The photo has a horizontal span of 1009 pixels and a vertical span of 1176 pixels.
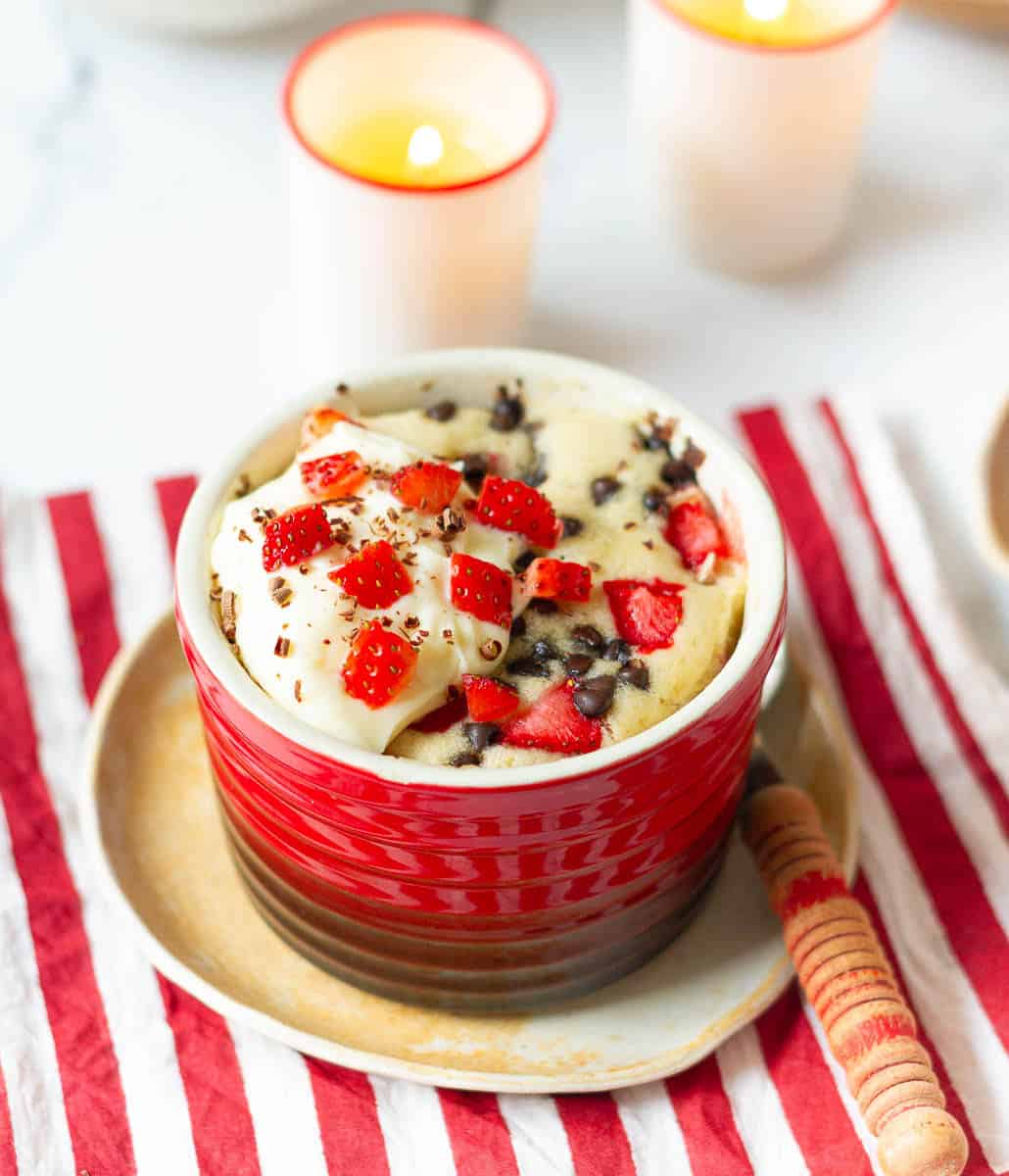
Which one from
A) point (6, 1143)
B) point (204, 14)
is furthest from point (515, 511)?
point (204, 14)

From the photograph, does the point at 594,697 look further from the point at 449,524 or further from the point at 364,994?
the point at 364,994

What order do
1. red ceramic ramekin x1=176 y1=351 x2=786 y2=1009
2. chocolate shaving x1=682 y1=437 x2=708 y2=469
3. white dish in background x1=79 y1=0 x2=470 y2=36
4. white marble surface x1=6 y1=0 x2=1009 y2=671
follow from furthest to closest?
white dish in background x1=79 y1=0 x2=470 y2=36 → white marble surface x1=6 y1=0 x2=1009 y2=671 → chocolate shaving x1=682 y1=437 x2=708 y2=469 → red ceramic ramekin x1=176 y1=351 x2=786 y2=1009

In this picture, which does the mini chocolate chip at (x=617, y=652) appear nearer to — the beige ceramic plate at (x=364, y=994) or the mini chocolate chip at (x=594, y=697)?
the mini chocolate chip at (x=594, y=697)

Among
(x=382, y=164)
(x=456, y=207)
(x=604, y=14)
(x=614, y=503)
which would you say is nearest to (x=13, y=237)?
(x=382, y=164)

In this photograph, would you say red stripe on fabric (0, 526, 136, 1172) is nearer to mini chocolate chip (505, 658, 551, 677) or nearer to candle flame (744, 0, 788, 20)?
mini chocolate chip (505, 658, 551, 677)

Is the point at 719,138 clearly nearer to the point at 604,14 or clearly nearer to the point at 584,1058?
the point at 604,14

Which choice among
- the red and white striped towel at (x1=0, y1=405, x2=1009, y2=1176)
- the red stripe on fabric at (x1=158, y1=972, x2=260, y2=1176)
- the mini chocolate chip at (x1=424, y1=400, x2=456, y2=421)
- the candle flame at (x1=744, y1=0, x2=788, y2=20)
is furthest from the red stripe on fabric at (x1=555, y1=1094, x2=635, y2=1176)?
the candle flame at (x1=744, y1=0, x2=788, y2=20)
